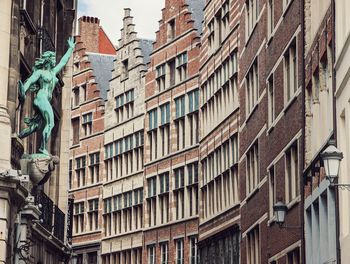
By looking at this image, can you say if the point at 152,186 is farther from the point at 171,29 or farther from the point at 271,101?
the point at 271,101

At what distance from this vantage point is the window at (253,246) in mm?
28438

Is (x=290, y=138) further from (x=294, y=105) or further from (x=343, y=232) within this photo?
(x=343, y=232)

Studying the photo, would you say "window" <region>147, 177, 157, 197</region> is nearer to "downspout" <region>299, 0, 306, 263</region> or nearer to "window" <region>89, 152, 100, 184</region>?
"window" <region>89, 152, 100, 184</region>

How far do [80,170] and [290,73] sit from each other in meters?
28.3

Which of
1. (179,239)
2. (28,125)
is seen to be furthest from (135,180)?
(28,125)

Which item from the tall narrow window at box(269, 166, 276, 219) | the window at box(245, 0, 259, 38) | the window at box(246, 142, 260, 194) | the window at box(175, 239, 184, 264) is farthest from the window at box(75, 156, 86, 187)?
the tall narrow window at box(269, 166, 276, 219)

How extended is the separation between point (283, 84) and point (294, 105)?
5.68 feet

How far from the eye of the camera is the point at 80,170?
50188 mm

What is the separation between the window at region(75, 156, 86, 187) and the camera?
49906 mm

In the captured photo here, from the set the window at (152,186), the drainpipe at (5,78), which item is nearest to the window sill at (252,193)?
the drainpipe at (5,78)

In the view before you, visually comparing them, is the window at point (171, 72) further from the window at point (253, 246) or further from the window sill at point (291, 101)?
the window sill at point (291, 101)

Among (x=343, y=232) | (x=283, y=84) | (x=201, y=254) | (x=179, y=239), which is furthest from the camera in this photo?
(x=179, y=239)

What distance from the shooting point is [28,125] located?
17.7 m

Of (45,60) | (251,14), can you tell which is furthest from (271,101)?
(45,60)
